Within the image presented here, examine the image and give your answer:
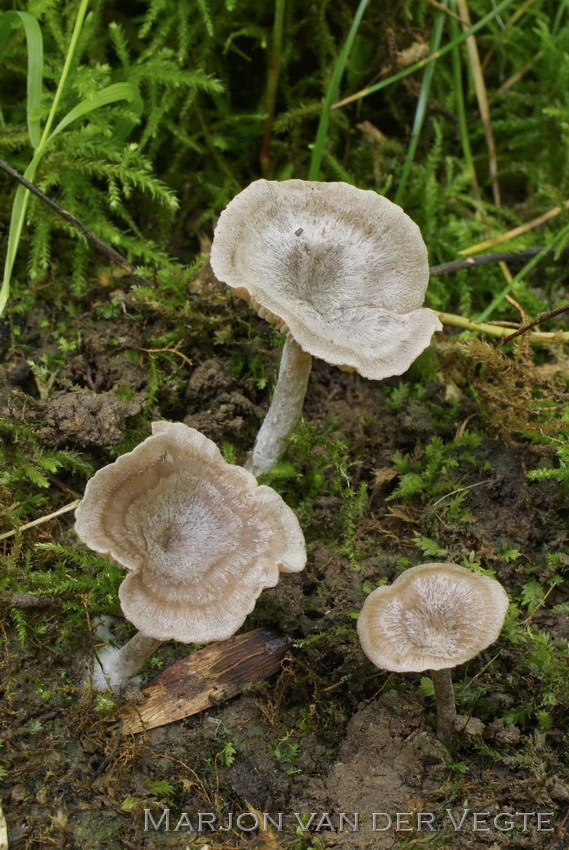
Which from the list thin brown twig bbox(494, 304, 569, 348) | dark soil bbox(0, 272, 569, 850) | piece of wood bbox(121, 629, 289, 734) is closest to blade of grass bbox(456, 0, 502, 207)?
thin brown twig bbox(494, 304, 569, 348)

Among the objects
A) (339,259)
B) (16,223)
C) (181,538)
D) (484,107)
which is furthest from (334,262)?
(484,107)

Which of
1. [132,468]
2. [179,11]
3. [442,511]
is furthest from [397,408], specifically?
[179,11]

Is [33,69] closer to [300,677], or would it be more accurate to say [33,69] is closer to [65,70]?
[65,70]

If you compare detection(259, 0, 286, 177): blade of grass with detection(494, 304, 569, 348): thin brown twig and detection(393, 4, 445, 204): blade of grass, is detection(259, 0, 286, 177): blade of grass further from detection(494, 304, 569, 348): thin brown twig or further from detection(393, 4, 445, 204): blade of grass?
detection(494, 304, 569, 348): thin brown twig

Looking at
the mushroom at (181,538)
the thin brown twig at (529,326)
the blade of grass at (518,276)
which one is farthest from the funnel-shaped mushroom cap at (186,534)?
the blade of grass at (518,276)

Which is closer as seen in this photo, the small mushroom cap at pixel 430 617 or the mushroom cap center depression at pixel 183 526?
the small mushroom cap at pixel 430 617

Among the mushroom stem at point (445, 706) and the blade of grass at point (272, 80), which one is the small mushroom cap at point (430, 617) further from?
the blade of grass at point (272, 80)

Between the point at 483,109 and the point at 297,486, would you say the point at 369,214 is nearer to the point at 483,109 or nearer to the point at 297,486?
the point at 297,486
